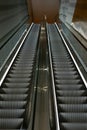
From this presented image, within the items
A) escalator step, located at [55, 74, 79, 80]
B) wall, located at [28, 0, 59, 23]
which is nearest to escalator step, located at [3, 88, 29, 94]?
escalator step, located at [55, 74, 79, 80]

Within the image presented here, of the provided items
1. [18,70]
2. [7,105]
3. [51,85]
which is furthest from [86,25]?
[7,105]

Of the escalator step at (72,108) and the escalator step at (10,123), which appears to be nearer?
the escalator step at (10,123)

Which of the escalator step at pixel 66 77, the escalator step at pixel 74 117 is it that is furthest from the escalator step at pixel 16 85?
the escalator step at pixel 74 117

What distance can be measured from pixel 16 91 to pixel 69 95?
101cm

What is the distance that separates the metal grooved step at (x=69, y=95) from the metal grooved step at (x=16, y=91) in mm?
591

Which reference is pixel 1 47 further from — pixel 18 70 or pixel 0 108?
pixel 0 108

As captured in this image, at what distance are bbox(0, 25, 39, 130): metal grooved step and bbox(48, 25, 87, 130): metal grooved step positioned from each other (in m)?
0.59

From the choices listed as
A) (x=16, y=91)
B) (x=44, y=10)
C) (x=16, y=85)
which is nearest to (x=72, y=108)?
(x=16, y=91)

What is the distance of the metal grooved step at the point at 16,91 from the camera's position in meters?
3.11

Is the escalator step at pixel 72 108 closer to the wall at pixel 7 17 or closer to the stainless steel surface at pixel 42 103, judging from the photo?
the stainless steel surface at pixel 42 103

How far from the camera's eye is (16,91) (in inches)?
172

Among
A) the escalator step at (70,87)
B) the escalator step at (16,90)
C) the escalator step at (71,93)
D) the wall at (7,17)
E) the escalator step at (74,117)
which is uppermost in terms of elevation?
the wall at (7,17)

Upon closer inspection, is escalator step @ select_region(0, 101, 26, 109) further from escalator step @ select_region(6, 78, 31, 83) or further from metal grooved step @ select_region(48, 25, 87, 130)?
escalator step @ select_region(6, 78, 31, 83)

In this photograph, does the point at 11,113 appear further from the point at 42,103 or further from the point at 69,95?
the point at 69,95
